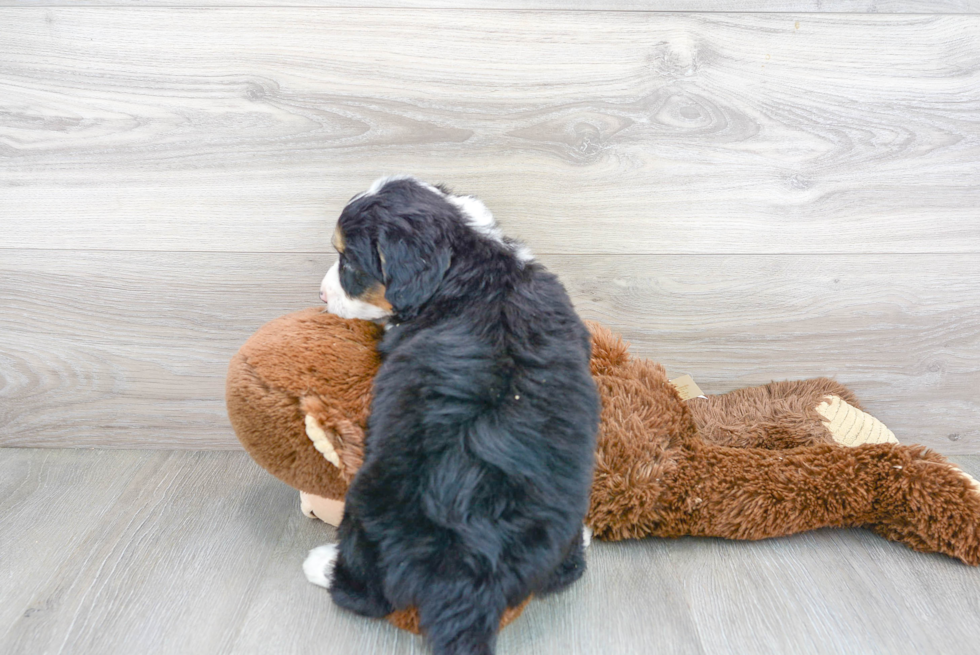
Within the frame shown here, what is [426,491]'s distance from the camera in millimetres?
841

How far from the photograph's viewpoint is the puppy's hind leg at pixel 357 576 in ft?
2.94

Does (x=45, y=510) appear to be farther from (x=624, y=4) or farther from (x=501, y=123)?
(x=624, y=4)

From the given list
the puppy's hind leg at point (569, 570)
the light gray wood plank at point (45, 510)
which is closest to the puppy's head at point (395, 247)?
the puppy's hind leg at point (569, 570)

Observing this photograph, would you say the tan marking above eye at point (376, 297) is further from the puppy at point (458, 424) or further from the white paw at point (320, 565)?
the white paw at point (320, 565)

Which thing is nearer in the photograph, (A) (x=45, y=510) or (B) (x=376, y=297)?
A: (B) (x=376, y=297)

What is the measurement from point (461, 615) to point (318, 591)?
0.33 m

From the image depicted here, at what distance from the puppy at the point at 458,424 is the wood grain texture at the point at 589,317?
42cm

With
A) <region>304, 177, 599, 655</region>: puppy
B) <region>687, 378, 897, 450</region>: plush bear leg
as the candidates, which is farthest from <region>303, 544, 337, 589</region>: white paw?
<region>687, 378, 897, 450</region>: plush bear leg

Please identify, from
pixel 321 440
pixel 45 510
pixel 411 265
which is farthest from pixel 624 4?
pixel 45 510

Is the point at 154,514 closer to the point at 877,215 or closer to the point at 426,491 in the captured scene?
the point at 426,491

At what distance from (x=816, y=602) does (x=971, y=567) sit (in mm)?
311

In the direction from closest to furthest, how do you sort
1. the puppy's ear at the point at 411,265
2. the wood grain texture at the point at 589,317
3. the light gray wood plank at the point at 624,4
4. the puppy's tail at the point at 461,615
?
the puppy's tail at the point at 461,615 < the puppy's ear at the point at 411,265 < the light gray wood plank at the point at 624,4 < the wood grain texture at the point at 589,317

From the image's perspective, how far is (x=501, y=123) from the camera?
1.30m

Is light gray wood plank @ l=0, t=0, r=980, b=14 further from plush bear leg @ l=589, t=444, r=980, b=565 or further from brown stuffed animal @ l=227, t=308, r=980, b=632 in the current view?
plush bear leg @ l=589, t=444, r=980, b=565
